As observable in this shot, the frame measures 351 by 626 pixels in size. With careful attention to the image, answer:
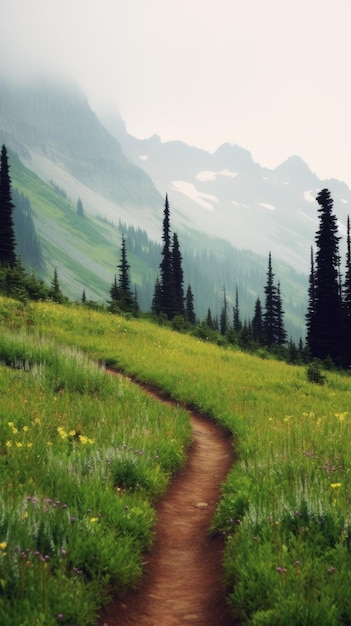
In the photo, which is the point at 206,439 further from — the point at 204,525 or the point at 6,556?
the point at 6,556

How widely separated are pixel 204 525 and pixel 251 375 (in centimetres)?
1182

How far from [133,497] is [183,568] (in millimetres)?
1000

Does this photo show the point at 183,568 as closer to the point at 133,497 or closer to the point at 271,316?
the point at 133,497

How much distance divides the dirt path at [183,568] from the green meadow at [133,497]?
→ 18cm

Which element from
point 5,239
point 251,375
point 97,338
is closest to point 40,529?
point 251,375

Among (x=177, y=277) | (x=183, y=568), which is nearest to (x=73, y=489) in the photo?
(x=183, y=568)

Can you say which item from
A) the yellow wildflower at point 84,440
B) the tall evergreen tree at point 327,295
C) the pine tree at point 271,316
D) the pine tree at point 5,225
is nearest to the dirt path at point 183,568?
the yellow wildflower at point 84,440

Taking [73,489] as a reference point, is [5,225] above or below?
above

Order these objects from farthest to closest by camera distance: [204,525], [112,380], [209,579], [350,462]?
[112,380]
[350,462]
[204,525]
[209,579]

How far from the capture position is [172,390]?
14242 mm

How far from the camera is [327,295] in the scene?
170ft

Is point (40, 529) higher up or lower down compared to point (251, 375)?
higher up

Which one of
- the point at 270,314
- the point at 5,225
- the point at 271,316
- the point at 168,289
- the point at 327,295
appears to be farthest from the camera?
the point at 271,316

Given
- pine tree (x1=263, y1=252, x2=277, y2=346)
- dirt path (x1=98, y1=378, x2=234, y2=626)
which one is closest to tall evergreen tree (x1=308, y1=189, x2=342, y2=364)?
pine tree (x1=263, y1=252, x2=277, y2=346)
